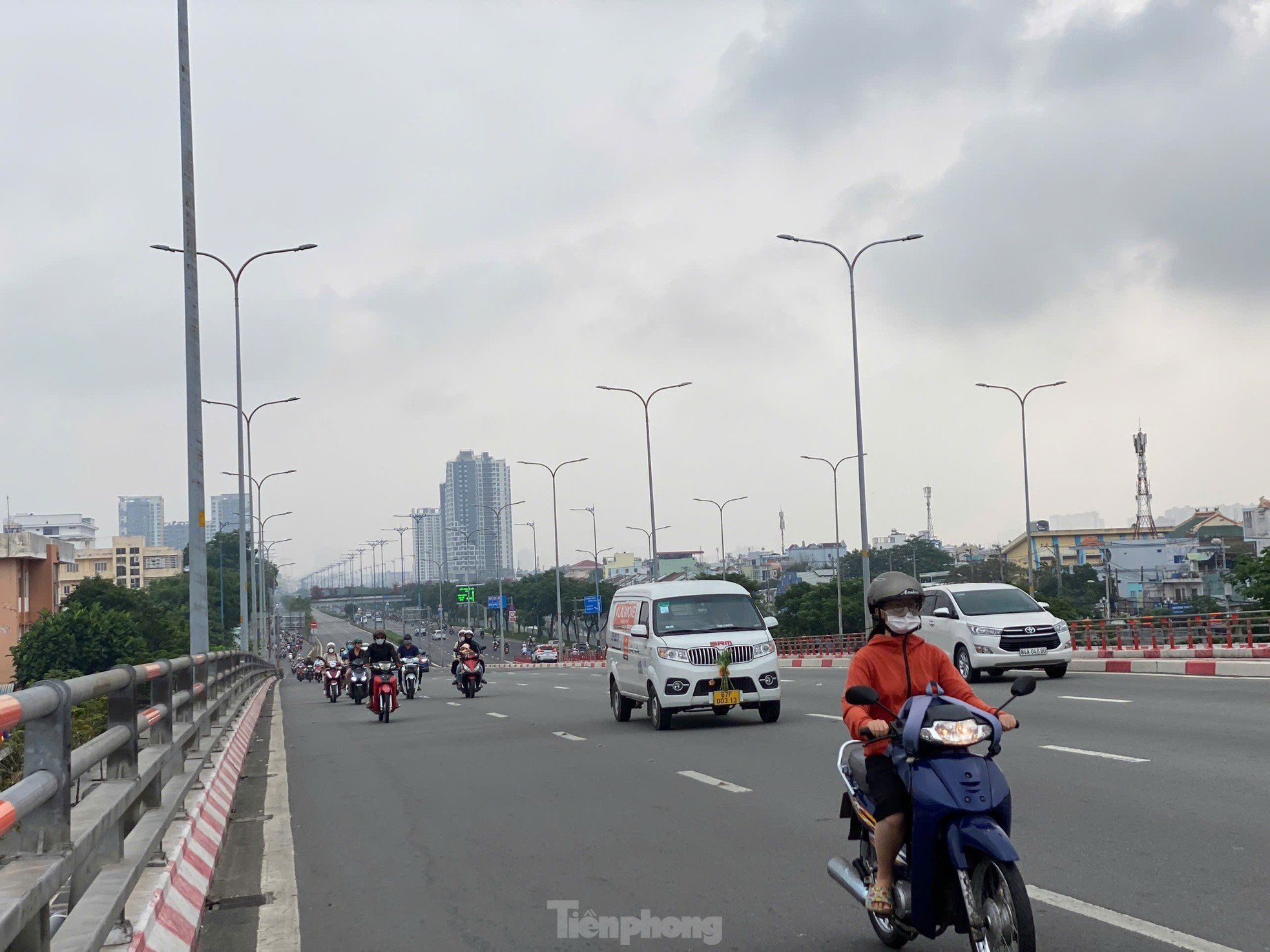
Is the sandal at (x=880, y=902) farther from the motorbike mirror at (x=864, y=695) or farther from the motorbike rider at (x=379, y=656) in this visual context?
the motorbike rider at (x=379, y=656)

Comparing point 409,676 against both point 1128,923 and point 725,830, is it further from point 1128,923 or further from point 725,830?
point 1128,923

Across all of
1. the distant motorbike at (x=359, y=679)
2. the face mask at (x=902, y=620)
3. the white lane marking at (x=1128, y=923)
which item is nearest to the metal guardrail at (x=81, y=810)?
the face mask at (x=902, y=620)

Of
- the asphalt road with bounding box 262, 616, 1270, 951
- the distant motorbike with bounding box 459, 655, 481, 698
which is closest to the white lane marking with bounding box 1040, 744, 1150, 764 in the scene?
the asphalt road with bounding box 262, 616, 1270, 951

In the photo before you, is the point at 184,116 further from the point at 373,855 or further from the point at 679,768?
the point at 373,855

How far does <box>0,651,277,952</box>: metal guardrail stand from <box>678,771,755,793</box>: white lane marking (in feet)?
14.6

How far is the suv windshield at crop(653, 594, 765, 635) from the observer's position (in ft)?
60.5

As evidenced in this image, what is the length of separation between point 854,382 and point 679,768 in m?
28.6

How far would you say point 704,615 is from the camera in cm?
1861

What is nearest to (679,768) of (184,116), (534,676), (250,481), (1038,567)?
(184,116)

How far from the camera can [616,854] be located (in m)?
8.52

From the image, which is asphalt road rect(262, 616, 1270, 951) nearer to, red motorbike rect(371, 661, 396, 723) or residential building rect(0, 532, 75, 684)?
red motorbike rect(371, 661, 396, 723)

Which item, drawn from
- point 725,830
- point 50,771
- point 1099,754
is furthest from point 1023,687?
point 1099,754

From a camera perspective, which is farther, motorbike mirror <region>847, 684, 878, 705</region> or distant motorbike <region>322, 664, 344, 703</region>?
distant motorbike <region>322, 664, 344, 703</region>

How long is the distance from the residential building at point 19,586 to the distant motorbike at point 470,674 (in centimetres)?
5027
